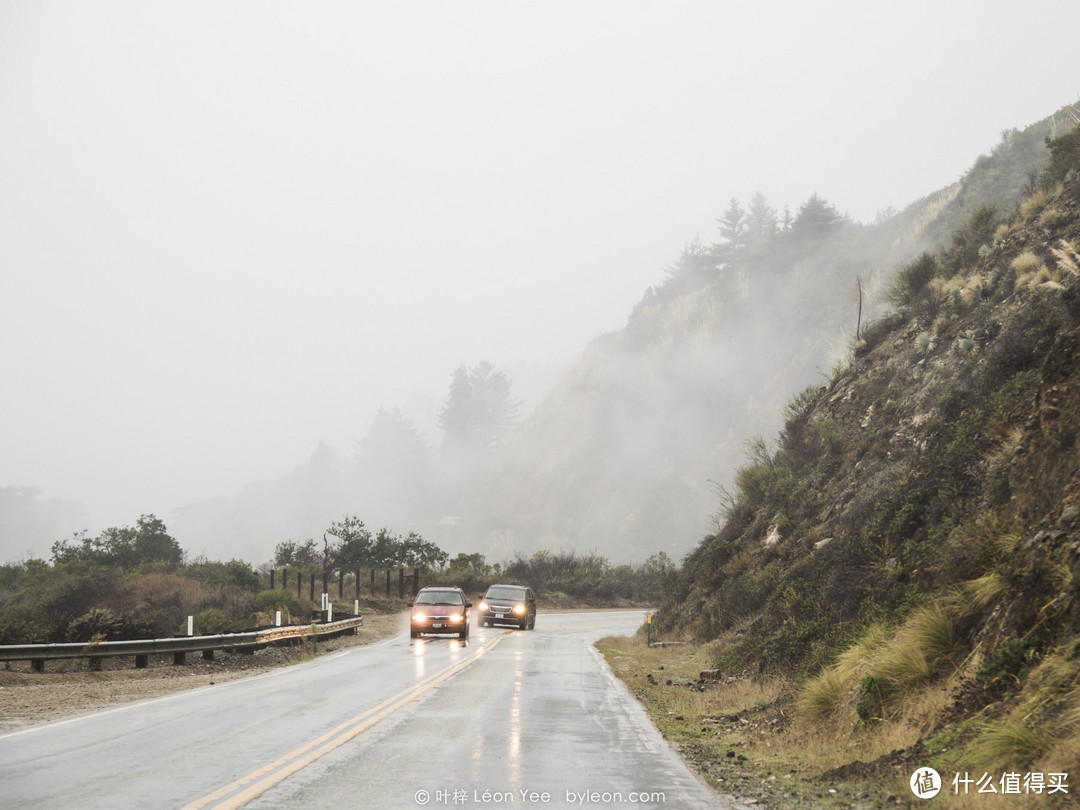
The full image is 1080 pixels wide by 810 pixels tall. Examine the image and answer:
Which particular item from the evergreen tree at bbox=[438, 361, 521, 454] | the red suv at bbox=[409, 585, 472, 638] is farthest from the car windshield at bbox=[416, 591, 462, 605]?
the evergreen tree at bbox=[438, 361, 521, 454]

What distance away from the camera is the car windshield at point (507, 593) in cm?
3098

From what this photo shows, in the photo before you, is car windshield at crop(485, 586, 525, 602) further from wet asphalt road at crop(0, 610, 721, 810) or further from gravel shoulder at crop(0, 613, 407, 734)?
wet asphalt road at crop(0, 610, 721, 810)

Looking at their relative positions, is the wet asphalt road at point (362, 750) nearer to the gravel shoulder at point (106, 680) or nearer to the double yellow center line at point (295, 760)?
the double yellow center line at point (295, 760)

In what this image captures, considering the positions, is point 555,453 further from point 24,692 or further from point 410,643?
point 24,692

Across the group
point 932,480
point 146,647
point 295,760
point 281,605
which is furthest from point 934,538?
point 281,605

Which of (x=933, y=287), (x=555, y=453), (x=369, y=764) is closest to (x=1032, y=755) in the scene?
(x=369, y=764)

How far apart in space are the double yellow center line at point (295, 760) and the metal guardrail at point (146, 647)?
22.0ft

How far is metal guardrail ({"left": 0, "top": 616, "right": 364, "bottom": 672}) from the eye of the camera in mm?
15609

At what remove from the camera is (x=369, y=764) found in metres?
7.85

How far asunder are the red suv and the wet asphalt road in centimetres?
879

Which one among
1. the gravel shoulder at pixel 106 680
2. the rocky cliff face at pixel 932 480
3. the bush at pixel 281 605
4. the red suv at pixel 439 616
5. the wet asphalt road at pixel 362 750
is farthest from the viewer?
the bush at pixel 281 605

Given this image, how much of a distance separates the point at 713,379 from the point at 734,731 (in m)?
62.4

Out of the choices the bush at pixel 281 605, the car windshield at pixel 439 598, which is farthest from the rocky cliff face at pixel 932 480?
the bush at pixel 281 605

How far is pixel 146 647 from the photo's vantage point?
17.1m
